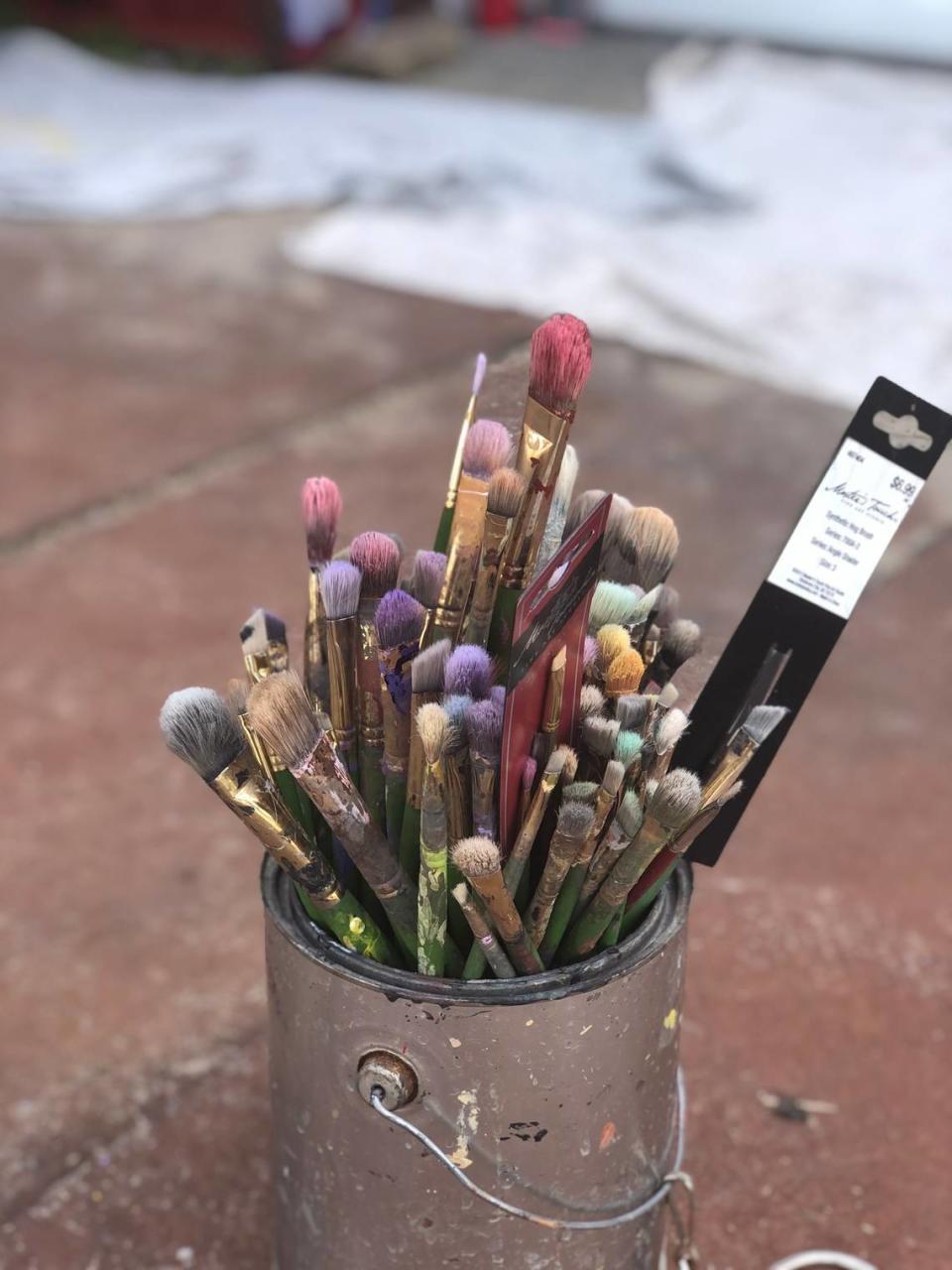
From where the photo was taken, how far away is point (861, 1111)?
1663 millimetres

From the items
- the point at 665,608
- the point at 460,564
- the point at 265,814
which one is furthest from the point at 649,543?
the point at 265,814

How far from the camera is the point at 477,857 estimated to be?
979mm

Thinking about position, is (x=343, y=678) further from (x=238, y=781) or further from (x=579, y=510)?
(x=579, y=510)

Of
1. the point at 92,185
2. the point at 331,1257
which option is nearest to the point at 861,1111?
the point at 331,1257

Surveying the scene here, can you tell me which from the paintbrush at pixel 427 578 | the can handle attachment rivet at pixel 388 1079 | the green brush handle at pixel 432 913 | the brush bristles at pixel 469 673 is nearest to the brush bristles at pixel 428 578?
the paintbrush at pixel 427 578

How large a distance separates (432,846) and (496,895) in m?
0.06

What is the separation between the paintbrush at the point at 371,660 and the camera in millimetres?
1115

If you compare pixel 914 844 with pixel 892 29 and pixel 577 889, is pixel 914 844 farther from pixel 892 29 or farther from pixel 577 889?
pixel 892 29

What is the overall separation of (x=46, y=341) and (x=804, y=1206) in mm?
3155

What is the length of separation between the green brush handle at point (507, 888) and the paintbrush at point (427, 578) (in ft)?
0.69

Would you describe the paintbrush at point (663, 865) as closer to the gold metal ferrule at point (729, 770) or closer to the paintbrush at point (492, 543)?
the gold metal ferrule at point (729, 770)

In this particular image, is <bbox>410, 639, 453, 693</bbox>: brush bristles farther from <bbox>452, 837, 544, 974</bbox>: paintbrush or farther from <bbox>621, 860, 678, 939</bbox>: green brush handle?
<bbox>621, 860, 678, 939</bbox>: green brush handle

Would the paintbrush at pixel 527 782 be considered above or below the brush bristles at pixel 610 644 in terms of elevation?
below

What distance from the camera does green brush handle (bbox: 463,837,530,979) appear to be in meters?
1.07
